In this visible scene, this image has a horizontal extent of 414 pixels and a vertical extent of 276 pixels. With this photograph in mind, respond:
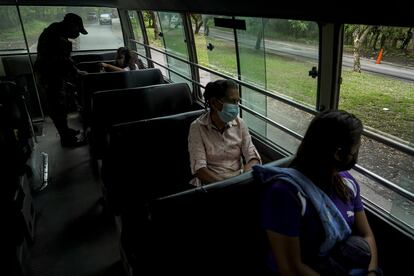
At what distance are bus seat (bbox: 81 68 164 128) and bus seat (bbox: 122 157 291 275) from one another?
269 centimetres

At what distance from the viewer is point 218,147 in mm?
2092

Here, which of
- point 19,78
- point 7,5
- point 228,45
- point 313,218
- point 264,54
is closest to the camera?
point 313,218

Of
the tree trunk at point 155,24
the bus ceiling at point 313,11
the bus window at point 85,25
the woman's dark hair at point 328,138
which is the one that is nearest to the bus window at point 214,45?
the bus ceiling at point 313,11

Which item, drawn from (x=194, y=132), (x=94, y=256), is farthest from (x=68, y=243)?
(x=194, y=132)

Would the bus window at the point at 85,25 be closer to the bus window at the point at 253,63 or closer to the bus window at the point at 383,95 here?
the bus window at the point at 253,63

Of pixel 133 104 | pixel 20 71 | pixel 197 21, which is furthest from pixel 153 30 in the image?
pixel 133 104

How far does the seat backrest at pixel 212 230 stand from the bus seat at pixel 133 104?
5.99 ft

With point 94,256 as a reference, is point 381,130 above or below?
above

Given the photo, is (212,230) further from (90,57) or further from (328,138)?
(90,57)

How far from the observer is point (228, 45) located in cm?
351

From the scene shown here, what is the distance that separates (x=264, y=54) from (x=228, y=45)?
0.62 metres

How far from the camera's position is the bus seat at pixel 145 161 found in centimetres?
226

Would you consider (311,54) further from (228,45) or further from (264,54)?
(228,45)

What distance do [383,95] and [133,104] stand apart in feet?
7.13
